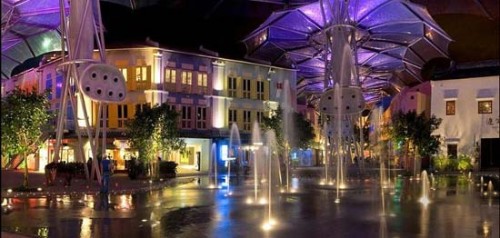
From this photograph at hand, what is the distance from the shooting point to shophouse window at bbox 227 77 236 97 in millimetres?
55406

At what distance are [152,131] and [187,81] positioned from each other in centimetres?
1502

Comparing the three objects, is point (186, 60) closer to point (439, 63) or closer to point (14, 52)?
point (14, 52)

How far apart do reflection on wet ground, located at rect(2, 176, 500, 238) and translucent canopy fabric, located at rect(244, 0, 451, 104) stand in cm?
1850

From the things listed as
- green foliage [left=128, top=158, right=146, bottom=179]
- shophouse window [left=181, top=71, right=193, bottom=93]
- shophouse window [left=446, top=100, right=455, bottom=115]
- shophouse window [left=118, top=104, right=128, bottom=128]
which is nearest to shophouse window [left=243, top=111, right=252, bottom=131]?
shophouse window [left=181, top=71, right=193, bottom=93]

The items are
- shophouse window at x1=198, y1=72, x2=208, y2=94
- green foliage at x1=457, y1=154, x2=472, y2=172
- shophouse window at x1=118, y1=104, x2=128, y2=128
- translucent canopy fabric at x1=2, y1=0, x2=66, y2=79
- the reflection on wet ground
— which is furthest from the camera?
shophouse window at x1=198, y1=72, x2=208, y2=94

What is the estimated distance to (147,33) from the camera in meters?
71.8

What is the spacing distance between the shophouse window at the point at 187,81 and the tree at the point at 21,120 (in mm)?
25322

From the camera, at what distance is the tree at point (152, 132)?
37375mm

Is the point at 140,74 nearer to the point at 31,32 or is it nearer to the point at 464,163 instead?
the point at 31,32

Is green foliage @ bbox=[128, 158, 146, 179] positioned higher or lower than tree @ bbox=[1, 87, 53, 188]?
lower

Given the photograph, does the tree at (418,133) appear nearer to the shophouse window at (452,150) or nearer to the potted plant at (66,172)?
the shophouse window at (452,150)

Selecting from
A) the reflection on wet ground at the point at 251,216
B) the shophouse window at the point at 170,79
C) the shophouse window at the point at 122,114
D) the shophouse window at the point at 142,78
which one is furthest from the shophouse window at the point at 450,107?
the reflection on wet ground at the point at 251,216

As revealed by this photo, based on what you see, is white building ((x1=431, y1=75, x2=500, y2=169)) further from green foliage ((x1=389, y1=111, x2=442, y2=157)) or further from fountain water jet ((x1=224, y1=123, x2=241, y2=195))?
fountain water jet ((x1=224, y1=123, x2=241, y2=195))

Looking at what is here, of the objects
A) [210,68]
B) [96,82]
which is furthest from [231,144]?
[96,82]
